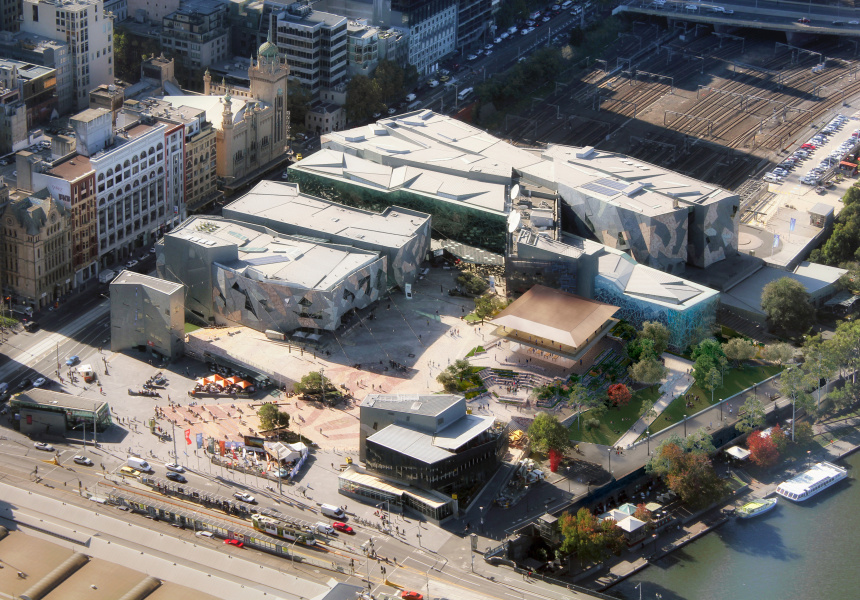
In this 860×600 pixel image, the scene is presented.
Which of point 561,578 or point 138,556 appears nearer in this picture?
point 138,556

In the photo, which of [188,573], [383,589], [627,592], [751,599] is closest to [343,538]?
[383,589]

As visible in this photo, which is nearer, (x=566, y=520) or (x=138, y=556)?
(x=138, y=556)

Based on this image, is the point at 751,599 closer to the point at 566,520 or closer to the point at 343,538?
the point at 566,520

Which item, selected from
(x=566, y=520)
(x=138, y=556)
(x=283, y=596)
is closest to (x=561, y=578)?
(x=566, y=520)

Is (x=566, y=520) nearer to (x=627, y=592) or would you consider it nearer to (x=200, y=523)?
(x=627, y=592)
